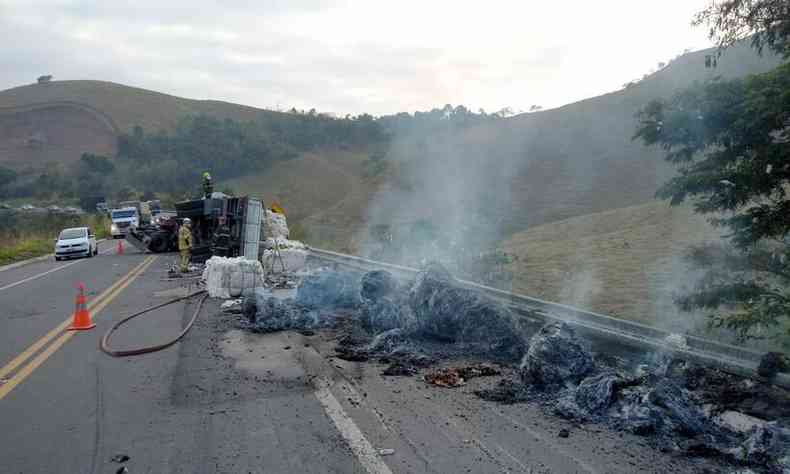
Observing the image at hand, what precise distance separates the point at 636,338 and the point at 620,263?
8.87 m

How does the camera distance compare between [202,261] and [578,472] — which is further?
[202,261]

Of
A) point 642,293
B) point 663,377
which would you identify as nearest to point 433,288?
point 663,377

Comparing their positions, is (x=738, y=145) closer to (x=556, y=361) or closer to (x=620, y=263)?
(x=556, y=361)

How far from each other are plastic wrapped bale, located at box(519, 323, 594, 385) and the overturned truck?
11.6 meters

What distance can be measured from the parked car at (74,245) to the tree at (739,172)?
78.9 feet

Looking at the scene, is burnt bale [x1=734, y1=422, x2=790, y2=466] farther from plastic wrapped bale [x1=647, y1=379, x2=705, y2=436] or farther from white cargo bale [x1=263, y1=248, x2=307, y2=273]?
white cargo bale [x1=263, y1=248, x2=307, y2=273]

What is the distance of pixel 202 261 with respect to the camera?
20.0 metres

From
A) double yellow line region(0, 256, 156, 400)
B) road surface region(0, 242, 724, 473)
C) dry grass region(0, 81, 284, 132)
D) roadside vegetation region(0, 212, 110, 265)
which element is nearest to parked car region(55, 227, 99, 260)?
roadside vegetation region(0, 212, 110, 265)

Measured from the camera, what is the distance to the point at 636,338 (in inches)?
255

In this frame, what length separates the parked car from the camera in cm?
2522

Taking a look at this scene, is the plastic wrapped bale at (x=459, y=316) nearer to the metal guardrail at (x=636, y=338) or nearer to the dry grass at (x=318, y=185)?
the metal guardrail at (x=636, y=338)

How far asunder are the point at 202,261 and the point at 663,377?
1662cm

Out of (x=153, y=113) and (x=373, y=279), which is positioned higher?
(x=153, y=113)

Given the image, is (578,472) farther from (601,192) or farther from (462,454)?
(601,192)
